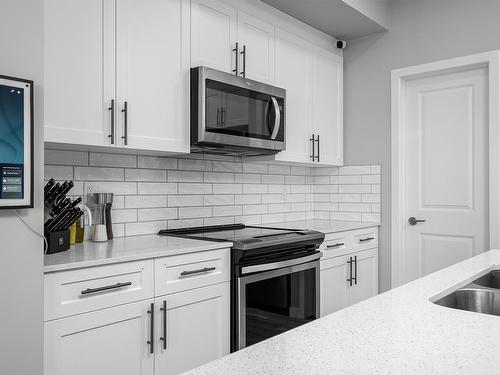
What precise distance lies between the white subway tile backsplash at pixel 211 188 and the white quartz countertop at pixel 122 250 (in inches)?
8.9

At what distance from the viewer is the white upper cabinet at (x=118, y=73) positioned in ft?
6.34

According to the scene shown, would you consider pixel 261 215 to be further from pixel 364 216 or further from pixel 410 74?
pixel 410 74

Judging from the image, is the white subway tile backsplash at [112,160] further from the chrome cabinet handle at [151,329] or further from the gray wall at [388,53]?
the gray wall at [388,53]

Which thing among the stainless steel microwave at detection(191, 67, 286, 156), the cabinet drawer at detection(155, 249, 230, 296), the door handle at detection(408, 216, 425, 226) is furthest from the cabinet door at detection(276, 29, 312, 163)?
the cabinet drawer at detection(155, 249, 230, 296)

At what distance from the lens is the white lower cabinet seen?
306cm

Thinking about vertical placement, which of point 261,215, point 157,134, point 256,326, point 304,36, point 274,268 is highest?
point 304,36

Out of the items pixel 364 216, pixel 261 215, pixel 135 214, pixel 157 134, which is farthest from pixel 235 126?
pixel 364 216

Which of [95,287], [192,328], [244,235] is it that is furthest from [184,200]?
[95,287]

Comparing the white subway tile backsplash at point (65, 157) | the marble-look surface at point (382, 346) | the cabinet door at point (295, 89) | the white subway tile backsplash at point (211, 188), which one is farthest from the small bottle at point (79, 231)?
the marble-look surface at point (382, 346)

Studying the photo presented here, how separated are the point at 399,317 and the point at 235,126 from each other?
5.69 ft

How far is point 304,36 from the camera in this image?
3395 mm

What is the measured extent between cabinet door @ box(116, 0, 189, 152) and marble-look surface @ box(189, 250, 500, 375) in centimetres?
151

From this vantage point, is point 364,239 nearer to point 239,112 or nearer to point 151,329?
point 239,112

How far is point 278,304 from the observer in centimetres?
256
